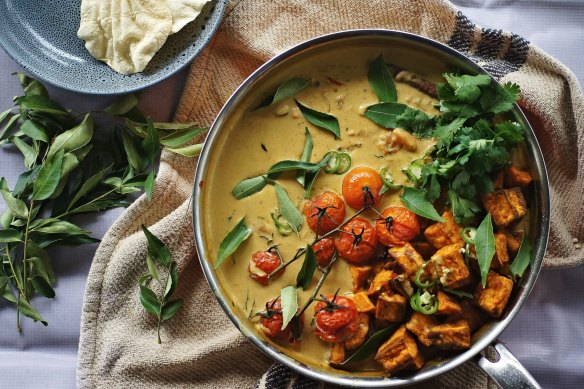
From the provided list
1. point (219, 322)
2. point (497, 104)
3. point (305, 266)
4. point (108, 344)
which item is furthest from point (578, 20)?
point (108, 344)

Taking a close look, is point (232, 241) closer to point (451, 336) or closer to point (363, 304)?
point (363, 304)

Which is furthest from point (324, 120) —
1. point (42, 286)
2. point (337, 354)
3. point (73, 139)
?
point (42, 286)

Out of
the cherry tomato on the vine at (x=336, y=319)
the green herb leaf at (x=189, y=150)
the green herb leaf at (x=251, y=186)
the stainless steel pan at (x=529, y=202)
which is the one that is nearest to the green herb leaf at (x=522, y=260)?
the stainless steel pan at (x=529, y=202)

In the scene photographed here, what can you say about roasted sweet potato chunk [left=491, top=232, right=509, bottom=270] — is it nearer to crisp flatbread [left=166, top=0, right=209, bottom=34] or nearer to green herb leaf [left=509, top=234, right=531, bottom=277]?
green herb leaf [left=509, top=234, right=531, bottom=277]

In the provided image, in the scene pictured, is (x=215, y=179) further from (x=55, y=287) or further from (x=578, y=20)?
(x=578, y=20)

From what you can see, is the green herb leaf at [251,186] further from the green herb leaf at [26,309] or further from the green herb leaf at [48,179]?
the green herb leaf at [26,309]
